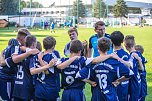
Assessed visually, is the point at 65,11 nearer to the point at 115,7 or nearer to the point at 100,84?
the point at 115,7

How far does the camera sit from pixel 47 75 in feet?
20.9

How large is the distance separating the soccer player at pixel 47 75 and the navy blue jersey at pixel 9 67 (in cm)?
58

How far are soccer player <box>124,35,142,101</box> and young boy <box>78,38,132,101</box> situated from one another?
2.99 ft

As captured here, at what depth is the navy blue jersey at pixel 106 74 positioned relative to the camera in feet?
19.3

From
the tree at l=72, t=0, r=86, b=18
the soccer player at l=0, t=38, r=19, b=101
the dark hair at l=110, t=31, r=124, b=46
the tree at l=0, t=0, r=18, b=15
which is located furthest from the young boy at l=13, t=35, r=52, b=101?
the tree at l=72, t=0, r=86, b=18

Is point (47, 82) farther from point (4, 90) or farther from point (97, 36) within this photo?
point (97, 36)

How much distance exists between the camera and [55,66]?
6.19m

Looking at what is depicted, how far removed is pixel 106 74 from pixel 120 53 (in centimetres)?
74

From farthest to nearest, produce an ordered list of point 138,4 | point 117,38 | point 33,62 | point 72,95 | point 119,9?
point 138,4 < point 119,9 < point 33,62 < point 117,38 < point 72,95

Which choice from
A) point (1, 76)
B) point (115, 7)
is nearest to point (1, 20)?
point (115, 7)

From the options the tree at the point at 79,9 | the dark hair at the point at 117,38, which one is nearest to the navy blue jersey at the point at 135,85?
the dark hair at the point at 117,38

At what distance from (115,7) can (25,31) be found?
107 meters

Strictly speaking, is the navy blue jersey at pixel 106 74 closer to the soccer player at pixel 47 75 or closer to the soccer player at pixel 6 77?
the soccer player at pixel 47 75

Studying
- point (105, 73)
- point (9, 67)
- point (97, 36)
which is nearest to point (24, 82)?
point (9, 67)
